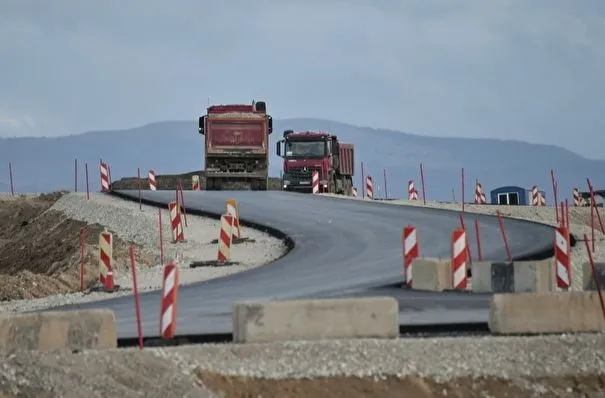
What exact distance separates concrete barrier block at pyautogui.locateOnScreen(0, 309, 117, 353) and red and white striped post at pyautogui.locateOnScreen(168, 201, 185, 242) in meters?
23.6

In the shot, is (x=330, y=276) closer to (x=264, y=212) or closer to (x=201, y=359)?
(x=201, y=359)

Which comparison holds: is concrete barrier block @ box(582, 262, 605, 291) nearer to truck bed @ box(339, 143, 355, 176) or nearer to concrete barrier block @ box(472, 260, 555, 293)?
concrete barrier block @ box(472, 260, 555, 293)

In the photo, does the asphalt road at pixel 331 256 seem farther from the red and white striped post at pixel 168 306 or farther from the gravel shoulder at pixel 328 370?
the gravel shoulder at pixel 328 370

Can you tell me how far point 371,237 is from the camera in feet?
128

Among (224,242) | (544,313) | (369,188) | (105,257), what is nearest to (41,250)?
(224,242)

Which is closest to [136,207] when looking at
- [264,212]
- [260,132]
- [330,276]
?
[264,212]

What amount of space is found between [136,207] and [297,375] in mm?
35406

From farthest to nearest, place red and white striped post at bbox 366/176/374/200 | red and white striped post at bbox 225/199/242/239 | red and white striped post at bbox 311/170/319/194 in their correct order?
red and white striped post at bbox 366/176/374/200
red and white striped post at bbox 311/170/319/194
red and white striped post at bbox 225/199/242/239

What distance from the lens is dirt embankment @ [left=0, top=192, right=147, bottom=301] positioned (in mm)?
30562

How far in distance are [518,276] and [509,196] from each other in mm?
49309

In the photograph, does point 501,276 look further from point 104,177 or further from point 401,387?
point 104,177

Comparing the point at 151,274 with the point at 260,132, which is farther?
the point at 260,132

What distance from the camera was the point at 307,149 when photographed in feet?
218

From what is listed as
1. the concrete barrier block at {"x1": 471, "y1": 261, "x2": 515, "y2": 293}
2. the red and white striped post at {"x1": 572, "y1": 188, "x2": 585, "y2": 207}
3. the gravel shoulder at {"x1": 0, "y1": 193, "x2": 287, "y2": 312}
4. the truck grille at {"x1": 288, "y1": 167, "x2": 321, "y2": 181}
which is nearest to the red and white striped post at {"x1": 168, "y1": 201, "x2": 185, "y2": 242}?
the gravel shoulder at {"x1": 0, "y1": 193, "x2": 287, "y2": 312}
